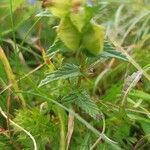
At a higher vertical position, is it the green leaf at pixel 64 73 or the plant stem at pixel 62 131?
the green leaf at pixel 64 73

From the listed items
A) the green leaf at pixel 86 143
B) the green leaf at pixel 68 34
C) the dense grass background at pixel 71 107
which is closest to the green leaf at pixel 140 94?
the dense grass background at pixel 71 107

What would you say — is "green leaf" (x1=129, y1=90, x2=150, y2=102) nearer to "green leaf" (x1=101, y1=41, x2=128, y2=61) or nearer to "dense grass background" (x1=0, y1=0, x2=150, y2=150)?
"dense grass background" (x1=0, y1=0, x2=150, y2=150)

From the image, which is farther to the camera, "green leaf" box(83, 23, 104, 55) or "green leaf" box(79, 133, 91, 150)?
"green leaf" box(79, 133, 91, 150)

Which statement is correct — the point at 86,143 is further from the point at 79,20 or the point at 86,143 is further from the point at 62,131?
the point at 79,20

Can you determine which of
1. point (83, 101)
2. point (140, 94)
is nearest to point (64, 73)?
point (83, 101)

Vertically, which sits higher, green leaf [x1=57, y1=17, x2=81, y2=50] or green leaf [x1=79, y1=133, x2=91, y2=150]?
green leaf [x1=57, y1=17, x2=81, y2=50]

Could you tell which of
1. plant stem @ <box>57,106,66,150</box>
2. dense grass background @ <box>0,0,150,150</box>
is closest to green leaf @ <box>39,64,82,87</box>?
dense grass background @ <box>0,0,150,150</box>

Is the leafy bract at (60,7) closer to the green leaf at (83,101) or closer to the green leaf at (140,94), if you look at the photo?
the green leaf at (83,101)
